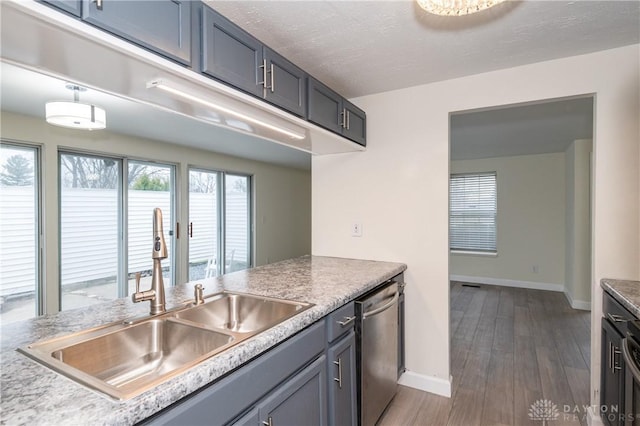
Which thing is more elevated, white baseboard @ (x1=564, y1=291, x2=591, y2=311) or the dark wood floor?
white baseboard @ (x1=564, y1=291, x2=591, y2=311)

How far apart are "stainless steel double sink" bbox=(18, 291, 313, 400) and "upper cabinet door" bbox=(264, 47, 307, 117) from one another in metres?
1.02

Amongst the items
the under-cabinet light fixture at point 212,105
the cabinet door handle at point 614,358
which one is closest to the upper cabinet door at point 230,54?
the under-cabinet light fixture at point 212,105

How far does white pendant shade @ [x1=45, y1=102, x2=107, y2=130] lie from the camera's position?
2.28m

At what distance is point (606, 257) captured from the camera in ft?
6.34

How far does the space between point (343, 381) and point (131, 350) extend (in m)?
0.97

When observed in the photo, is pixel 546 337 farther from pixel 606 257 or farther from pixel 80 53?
pixel 80 53

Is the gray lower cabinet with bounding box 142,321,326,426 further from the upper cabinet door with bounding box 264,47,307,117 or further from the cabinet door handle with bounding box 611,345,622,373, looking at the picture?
the cabinet door handle with bounding box 611,345,622,373

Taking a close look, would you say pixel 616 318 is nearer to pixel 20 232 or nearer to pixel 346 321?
pixel 346 321

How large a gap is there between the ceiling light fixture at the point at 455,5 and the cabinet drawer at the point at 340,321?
1.38 metres

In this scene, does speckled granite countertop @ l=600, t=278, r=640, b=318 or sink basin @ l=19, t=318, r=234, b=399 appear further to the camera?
speckled granite countertop @ l=600, t=278, r=640, b=318

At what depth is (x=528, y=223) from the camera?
5.57 meters

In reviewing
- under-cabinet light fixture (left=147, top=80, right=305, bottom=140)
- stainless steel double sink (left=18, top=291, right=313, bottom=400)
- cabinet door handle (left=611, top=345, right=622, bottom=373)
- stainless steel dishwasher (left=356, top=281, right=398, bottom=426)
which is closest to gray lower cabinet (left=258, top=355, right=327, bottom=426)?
stainless steel double sink (left=18, top=291, right=313, bottom=400)

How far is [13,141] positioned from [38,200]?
2.12 feet

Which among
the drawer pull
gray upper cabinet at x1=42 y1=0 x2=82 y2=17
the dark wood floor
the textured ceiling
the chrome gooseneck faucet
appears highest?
the textured ceiling
